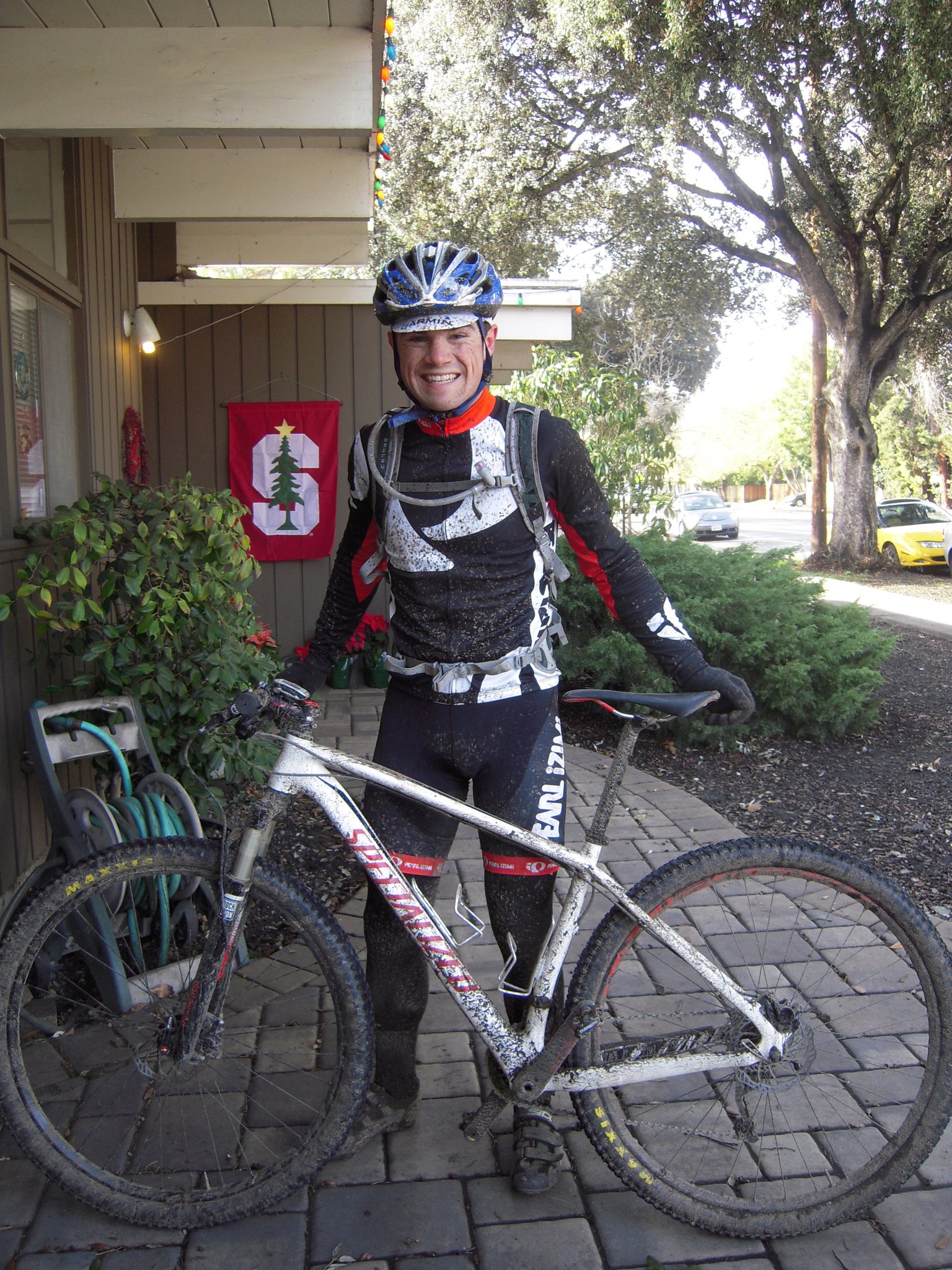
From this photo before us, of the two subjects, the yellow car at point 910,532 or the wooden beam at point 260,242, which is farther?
the yellow car at point 910,532

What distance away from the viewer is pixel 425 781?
248 cm

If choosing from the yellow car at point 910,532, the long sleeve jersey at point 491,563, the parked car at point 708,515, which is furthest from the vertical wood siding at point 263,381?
the parked car at point 708,515

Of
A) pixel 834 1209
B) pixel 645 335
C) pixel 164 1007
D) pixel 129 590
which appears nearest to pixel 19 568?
pixel 129 590

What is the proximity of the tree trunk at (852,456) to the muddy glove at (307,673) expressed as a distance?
18.0 meters

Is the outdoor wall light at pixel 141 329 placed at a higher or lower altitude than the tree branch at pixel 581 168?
lower

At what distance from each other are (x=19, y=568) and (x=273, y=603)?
503 cm

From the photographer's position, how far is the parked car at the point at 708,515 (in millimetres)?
31109

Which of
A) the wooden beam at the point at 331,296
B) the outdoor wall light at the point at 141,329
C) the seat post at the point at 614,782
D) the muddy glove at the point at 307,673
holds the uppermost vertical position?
the wooden beam at the point at 331,296

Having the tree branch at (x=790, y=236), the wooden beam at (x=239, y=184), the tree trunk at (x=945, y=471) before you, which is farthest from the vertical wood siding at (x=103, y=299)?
the tree trunk at (x=945, y=471)

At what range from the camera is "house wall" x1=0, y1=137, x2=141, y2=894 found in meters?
3.74

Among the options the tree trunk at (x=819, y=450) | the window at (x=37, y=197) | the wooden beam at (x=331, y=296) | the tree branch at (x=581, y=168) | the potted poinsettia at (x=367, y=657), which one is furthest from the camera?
the tree trunk at (x=819, y=450)

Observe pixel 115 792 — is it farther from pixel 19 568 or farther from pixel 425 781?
pixel 425 781

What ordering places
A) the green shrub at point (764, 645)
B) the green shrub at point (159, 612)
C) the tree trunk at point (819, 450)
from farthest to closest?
the tree trunk at point (819, 450) → the green shrub at point (764, 645) → the green shrub at point (159, 612)

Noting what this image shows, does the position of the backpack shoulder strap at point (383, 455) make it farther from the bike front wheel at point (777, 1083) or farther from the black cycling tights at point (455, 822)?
the bike front wheel at point (777, 1083)
